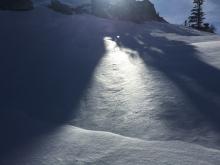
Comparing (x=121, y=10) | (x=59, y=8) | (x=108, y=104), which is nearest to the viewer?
(x=108, y=104)

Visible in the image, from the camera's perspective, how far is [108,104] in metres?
4.89

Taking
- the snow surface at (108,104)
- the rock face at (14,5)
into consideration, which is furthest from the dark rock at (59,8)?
the snow surface at (108,104)

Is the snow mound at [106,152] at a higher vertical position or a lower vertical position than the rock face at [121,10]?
lower

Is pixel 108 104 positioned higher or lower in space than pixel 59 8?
lower

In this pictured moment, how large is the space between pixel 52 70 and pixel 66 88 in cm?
124

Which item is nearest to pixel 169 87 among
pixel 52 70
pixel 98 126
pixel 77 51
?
pixel 98 126

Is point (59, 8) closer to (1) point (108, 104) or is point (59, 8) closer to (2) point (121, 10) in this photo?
(2) point (121, 10)

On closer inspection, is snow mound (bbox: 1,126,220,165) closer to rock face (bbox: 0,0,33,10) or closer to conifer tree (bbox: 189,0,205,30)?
rock face (bbox: 0,0,33,10)

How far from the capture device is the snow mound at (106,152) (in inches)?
126

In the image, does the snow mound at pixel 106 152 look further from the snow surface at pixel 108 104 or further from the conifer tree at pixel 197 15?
the conifer tree at pixel 197 15

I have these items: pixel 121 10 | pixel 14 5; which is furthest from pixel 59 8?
pixel 121 10

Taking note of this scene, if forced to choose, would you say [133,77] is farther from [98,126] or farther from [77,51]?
[77,51]

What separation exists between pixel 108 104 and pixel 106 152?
1.53 m

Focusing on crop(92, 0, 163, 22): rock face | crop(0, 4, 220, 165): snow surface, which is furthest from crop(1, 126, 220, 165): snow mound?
crop(92, 0, 163, 22): rock face
